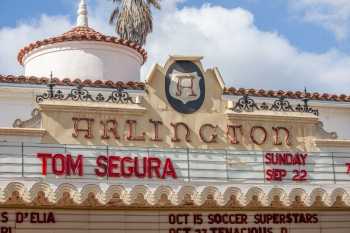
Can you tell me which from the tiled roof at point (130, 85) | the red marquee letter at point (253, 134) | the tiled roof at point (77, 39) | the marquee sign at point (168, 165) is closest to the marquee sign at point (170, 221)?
the marquee sign at point (168, 165)

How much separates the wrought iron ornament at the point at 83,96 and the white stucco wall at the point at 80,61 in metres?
2.56

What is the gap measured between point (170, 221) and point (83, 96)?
318 cm

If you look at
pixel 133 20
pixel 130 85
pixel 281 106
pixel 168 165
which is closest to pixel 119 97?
pixel 130 85

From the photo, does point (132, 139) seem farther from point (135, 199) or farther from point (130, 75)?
point (130, 75)

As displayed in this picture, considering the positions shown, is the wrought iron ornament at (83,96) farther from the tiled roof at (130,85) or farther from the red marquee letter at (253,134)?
the red marquee letter at (253,134)

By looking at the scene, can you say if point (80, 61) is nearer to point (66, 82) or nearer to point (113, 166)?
point (66, 82)

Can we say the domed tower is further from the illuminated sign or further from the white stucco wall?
the illuminated sign

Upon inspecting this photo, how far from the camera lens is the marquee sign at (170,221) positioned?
542 inches

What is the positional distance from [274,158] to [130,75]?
15.1 ft

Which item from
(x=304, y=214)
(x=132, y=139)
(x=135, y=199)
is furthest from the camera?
(x=304, y=214)

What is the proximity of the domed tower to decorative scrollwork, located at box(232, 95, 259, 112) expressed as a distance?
358 centimetres

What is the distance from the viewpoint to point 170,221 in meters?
14.7

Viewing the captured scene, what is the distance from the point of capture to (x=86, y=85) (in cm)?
1499

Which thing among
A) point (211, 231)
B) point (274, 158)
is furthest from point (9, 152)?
point (274, 158)
